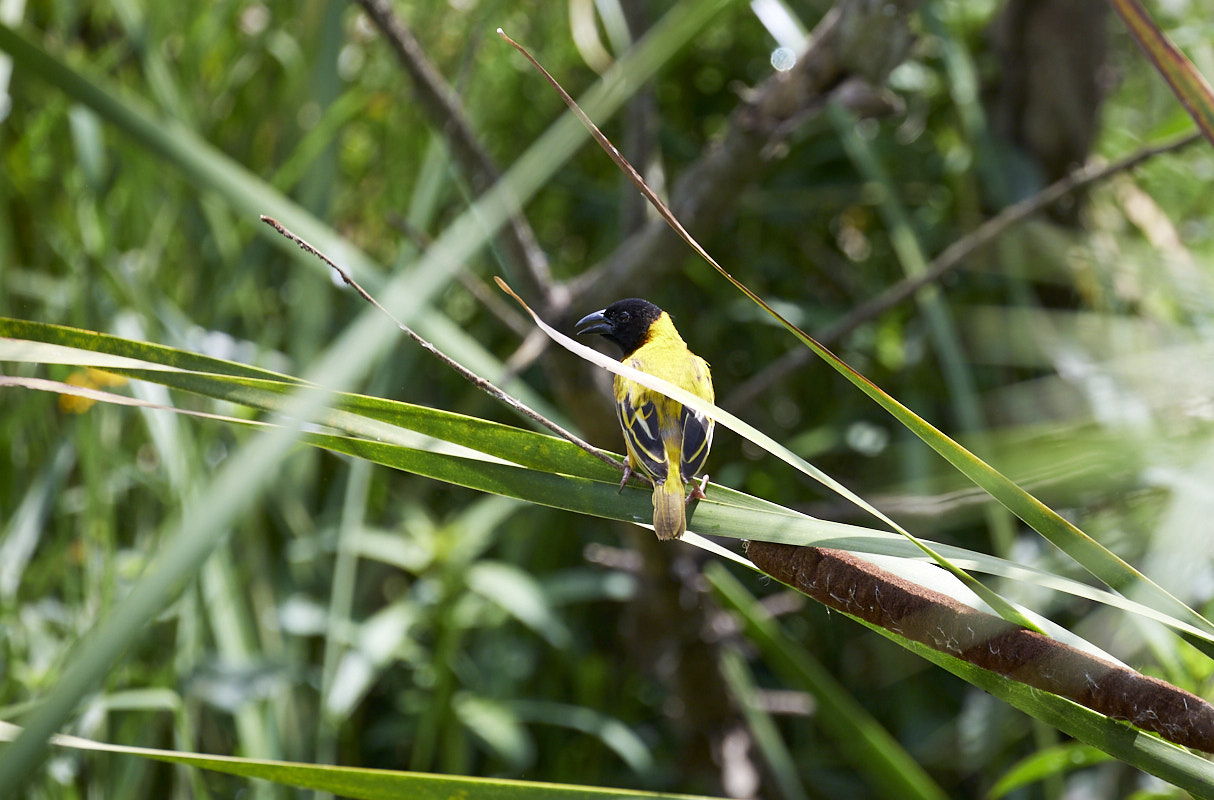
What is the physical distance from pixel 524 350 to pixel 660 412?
1.04 ft

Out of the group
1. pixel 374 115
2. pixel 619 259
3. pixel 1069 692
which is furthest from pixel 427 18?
pixel 1069 692

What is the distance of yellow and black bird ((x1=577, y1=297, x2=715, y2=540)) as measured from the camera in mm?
942

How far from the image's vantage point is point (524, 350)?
1499 mm

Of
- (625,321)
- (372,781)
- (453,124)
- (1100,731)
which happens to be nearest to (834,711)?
(1100,731)

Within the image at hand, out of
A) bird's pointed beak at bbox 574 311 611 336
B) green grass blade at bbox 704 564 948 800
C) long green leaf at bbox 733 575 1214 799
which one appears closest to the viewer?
long green leaf at bbox 733 575 1214 799

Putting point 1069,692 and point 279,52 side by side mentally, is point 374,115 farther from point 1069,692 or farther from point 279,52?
point 1069,692

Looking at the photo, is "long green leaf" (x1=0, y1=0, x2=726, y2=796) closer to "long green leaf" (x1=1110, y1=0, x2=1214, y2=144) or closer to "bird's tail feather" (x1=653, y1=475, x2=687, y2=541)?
"bird's tail feather" (x1=653, y1=475, x2=687, y2=541)

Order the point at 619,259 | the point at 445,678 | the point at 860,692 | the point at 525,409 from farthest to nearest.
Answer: the point at 860,692, the point at 445,678, the point at 619,259, the point at 525,409

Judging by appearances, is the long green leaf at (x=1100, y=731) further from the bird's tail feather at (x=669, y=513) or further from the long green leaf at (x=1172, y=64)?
the long green leaf at (x=1172, y=64)

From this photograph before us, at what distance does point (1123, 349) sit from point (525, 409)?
514mm

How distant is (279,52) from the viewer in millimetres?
2635

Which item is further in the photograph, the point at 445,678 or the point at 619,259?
the point at 445,678

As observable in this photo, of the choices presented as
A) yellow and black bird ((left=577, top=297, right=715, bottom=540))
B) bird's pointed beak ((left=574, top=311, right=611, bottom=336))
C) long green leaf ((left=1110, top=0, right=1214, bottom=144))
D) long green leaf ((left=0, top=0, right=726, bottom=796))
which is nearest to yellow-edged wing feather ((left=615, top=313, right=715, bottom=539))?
yellow and black bird ((left=577, top=297, right=715, bottom=540))

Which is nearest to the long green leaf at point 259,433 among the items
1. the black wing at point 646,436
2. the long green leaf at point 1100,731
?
the black wing at point 646,436
